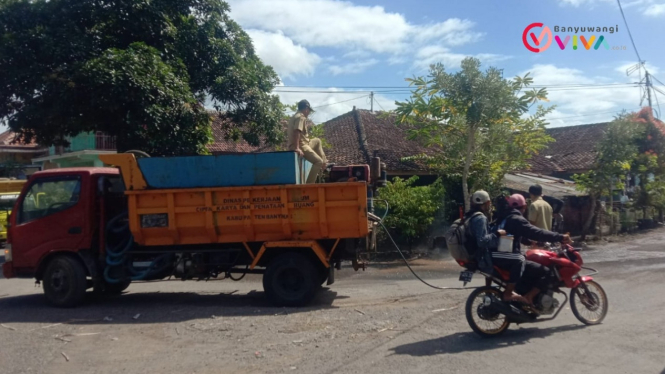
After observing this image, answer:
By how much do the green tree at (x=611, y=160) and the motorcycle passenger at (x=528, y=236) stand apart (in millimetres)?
11575

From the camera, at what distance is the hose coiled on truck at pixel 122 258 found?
29.3ft

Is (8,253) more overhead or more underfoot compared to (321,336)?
more overhead

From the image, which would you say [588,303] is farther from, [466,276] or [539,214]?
[539,214]

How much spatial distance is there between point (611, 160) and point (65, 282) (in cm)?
1461

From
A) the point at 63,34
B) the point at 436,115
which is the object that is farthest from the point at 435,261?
the point at 63,34

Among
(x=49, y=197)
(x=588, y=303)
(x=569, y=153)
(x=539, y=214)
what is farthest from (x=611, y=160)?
(x=49, y=197)

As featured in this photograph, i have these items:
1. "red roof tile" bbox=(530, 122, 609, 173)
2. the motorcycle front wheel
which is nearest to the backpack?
the motorcycle front wheel

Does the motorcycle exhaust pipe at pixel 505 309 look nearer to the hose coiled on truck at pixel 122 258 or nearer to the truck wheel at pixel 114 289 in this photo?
the hose coiled on truck at pixel 122 258

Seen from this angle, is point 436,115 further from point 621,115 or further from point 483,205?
point 483,205

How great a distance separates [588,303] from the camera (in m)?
6.88

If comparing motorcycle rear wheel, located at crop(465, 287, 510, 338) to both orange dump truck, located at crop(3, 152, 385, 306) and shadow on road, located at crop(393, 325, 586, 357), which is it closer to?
shadow on road, located at crop(393, 325, 586, 357)

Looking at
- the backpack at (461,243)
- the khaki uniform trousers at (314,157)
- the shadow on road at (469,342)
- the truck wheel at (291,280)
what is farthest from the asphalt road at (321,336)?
the khaki uniform trousers at (314,157)

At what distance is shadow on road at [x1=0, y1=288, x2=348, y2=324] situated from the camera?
8156 mm

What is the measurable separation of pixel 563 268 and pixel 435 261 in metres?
7.52
